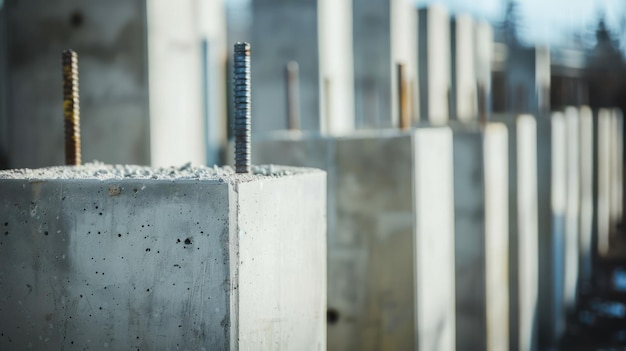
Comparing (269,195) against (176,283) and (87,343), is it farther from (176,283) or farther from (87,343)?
(87,343)

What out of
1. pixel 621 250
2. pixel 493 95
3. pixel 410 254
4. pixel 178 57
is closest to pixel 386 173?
pixel 410 254

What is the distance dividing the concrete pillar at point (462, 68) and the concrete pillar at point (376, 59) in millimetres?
4587

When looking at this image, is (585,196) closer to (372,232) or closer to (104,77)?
(372,232)

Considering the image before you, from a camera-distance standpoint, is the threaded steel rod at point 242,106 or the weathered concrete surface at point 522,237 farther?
the weathered concrete surface at point 522,237

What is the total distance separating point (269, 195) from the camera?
9.82 ft

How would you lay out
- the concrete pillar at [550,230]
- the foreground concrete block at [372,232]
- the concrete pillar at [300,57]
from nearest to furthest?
the foreground concrete block at [372,232]
the concrete pillar at [300,57]
the concrete pillar at [550,230]

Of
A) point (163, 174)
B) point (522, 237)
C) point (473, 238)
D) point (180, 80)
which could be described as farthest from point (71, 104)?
point (522, 237)

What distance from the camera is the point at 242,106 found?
330 centimetres

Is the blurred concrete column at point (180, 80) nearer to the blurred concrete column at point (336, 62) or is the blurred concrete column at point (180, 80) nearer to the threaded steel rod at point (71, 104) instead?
the threaded steel rod at point (71, 104)

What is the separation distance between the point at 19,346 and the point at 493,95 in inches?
871

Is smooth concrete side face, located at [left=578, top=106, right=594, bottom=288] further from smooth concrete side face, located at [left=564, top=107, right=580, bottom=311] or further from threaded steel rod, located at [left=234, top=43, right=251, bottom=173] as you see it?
threaded steel rod, located at [left=234, top=43, right=251, bottom=173]

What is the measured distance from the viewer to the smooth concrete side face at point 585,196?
50.4ft

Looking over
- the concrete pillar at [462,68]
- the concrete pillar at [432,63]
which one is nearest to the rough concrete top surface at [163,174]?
the concrete pillar at [432,63]

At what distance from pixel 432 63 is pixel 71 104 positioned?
11.5 meters
